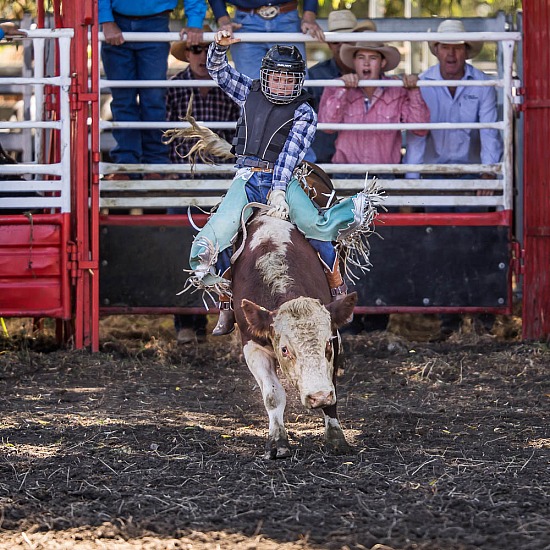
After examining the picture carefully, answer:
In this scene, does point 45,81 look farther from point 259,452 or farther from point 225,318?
Answer: point 259,452

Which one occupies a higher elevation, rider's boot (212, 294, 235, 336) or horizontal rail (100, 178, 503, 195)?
horizontal rail (100, 178, 503, 195)

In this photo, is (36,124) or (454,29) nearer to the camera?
(36,124)

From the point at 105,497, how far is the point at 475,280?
193 inches

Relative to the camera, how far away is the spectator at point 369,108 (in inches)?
337

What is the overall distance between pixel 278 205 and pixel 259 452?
4.70 ft

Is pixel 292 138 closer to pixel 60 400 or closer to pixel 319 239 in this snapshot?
pixel 319 239

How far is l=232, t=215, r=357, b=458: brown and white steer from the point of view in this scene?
484cm

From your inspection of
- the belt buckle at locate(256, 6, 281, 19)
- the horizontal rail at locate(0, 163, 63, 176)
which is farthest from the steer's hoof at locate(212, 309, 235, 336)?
the belt buckle at locate(256, 6, 281, 19)

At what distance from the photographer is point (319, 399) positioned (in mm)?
A: 4699

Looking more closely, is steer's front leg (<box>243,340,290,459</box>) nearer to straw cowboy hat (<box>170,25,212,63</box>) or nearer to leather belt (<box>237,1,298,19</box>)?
leather belt (<box>237,1,298,19</box>)

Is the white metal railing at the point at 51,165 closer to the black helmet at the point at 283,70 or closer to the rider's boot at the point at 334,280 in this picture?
the black helmet at the point at 283,70

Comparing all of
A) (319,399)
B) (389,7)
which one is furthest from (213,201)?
(389,7)

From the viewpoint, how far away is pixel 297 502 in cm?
423

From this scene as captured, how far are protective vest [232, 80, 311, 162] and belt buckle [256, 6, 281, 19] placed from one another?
241 cm
